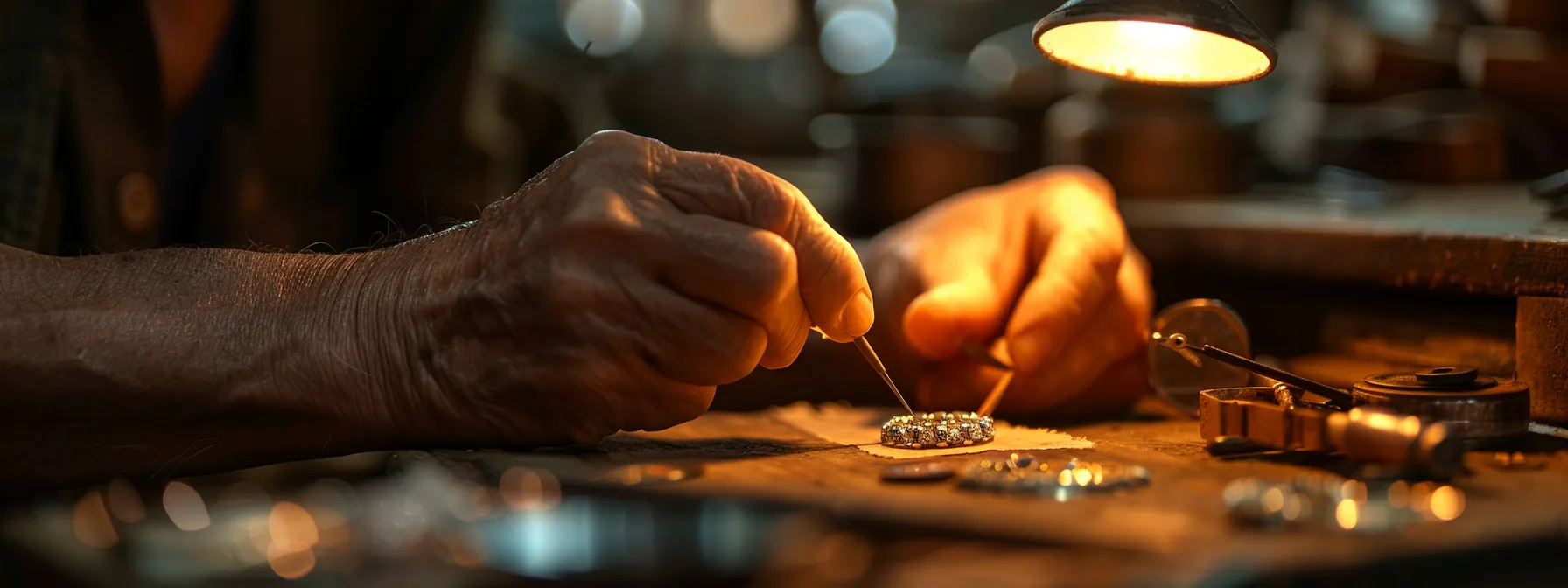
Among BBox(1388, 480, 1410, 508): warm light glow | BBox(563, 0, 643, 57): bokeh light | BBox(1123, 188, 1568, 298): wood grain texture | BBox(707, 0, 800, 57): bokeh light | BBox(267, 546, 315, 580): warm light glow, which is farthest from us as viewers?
BBox(707, 0, 800, 57): bokeh light

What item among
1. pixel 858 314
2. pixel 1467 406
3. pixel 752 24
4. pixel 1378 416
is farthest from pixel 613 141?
pixel 752 24

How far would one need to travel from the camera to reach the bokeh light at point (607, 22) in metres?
8.02

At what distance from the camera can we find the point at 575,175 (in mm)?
1281

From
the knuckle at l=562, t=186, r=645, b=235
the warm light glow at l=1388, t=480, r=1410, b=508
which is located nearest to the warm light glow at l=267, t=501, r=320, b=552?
the knuckle at l=562, t=186, r=645, b=235

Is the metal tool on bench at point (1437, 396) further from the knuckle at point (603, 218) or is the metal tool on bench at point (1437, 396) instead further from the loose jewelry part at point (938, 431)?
the knuckle at point (603, 218)

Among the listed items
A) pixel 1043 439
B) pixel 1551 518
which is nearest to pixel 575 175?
pixel 1043 439

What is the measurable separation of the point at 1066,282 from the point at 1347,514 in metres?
0.78

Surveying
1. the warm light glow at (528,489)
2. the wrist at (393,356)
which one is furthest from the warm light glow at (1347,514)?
the wrist at (393,356)

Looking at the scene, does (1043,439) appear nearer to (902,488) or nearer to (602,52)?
(902,488)

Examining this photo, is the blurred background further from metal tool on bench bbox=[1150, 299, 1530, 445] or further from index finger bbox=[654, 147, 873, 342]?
metal tool on bench bbox=[1150, 299, 1530, 445]

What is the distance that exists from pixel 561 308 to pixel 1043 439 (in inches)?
25.6

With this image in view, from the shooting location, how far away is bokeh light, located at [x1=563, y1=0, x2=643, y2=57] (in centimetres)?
802

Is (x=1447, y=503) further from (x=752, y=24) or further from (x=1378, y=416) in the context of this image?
(x=752, y=24)

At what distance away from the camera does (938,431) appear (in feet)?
4.73
